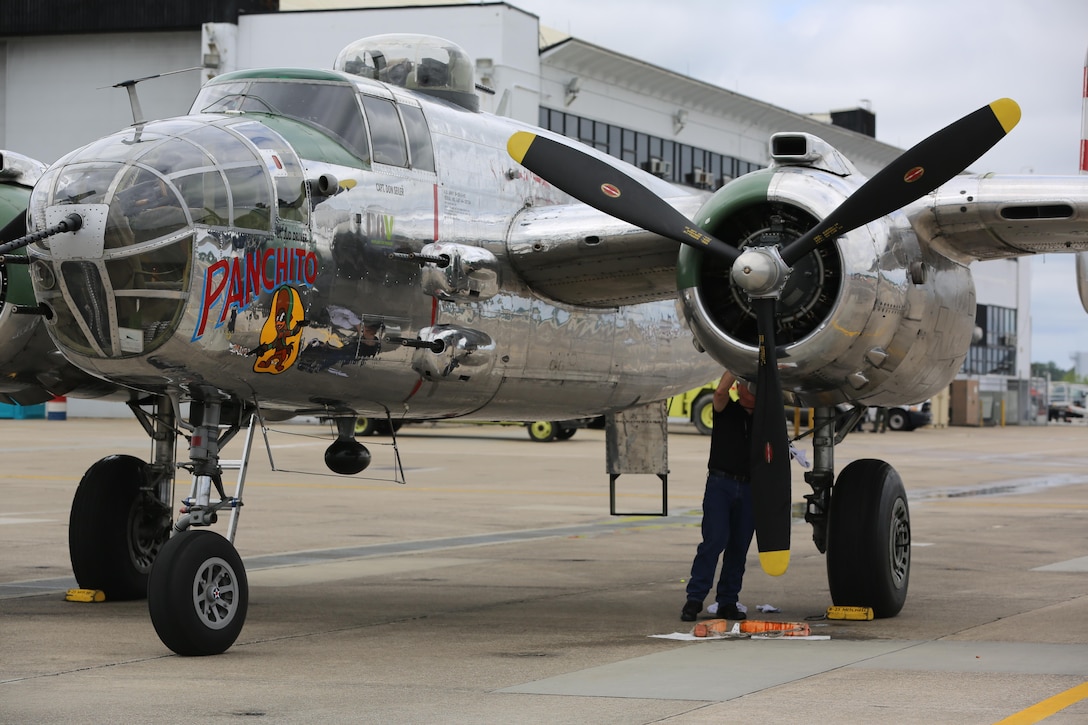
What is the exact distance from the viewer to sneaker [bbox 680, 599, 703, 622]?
1126 cm

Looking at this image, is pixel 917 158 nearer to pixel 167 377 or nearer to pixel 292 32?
pixel 167 377

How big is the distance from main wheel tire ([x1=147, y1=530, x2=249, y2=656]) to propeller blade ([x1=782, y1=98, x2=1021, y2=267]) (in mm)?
4494

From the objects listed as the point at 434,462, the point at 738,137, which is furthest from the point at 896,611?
the point at 738,137

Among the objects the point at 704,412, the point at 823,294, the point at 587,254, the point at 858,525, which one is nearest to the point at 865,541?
the point at 858,525

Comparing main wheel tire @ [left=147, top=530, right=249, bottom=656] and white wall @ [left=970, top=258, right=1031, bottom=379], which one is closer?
main wheel tire @ [left=147, top=530, right=249, bottom=656]

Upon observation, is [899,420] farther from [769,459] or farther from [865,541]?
[769,459]

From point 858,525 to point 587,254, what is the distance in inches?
124

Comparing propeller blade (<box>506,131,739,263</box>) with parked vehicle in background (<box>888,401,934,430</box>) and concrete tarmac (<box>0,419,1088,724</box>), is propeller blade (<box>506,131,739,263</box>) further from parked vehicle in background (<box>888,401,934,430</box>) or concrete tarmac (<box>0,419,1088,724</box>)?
parked vehicle in background (<box>888,401,934,430</box>)

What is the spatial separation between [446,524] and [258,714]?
13.2 meters

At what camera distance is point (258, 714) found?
288 inches

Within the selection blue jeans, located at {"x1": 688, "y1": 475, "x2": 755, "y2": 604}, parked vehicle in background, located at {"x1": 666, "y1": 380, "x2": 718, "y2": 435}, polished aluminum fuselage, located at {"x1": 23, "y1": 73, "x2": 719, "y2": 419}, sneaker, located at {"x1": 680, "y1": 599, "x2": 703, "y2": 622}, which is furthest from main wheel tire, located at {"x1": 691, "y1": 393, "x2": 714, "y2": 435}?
sneaker, located at {"x1": 680, "y1": 599, "x2": 703, "y2": 622}

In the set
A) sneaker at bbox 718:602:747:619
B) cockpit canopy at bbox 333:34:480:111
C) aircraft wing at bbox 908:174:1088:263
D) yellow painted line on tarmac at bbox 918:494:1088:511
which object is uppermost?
cockpit canopy at bbox 333:34:480:111

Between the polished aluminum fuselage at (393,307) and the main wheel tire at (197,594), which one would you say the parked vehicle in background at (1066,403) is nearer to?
the polished aluminum fuselage at (393,307)

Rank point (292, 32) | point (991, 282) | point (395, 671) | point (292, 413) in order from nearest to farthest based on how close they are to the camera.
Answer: point (395, 671), point (292, 413), point (292, 32), point (991, 282)
